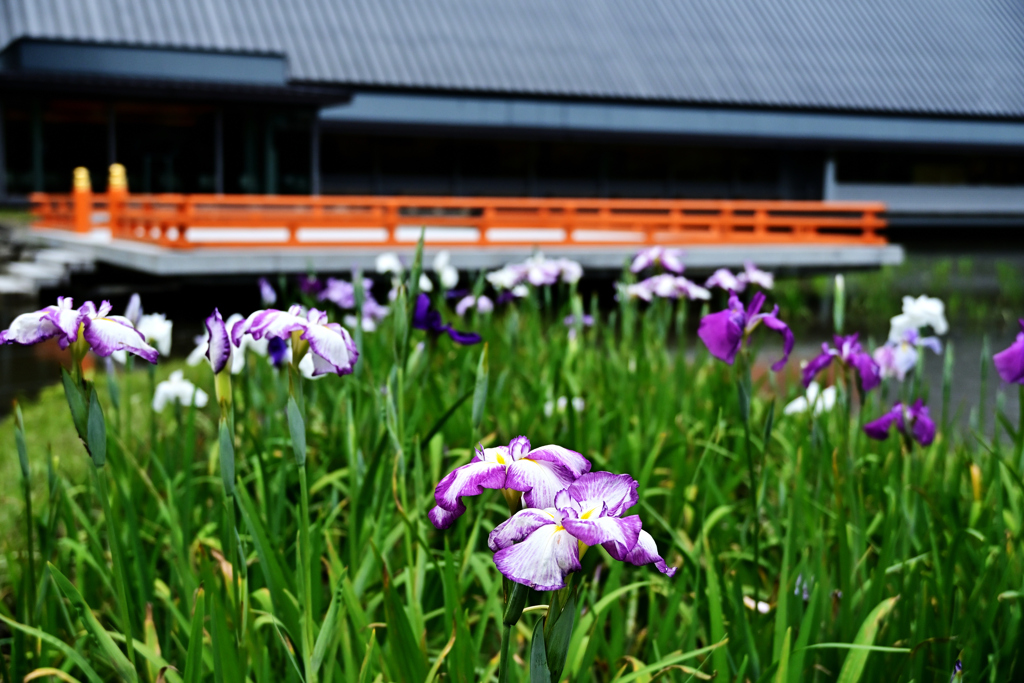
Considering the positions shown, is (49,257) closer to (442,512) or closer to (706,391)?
(706,391)

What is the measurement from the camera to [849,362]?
2324mm

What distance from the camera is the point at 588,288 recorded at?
43.8 feet

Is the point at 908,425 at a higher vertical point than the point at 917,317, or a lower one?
lower

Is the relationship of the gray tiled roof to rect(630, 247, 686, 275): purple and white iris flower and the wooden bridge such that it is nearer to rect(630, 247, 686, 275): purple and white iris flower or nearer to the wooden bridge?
the wooden bridge

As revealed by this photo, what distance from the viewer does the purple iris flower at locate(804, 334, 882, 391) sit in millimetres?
2277

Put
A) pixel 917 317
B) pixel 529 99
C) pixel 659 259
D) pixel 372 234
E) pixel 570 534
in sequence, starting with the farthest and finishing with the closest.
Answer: pixel 529 99 → pixel 372 234 → pixel 659 259 → pixel 917 317 → pixel 570 534

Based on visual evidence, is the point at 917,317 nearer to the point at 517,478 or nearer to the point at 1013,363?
the point at 1013,363

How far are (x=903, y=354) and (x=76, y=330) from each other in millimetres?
2458

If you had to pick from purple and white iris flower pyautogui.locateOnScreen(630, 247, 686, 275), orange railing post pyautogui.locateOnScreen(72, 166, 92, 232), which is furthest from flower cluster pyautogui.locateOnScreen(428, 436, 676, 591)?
orange railing post pyautogui.locateOnScreen(72, 166, 92, 232)

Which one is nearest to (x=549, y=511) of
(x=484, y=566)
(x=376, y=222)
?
(x=484, y=566)

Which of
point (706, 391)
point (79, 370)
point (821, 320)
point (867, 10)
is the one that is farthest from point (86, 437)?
point (867, 10)

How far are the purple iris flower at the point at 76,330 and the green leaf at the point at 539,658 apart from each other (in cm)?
76

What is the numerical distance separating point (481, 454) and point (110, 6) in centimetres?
2091

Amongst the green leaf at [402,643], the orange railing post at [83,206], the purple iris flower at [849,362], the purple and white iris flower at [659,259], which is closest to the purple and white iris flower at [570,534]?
the green leaf at [402,643]
